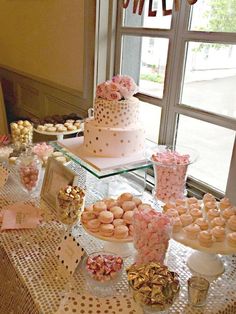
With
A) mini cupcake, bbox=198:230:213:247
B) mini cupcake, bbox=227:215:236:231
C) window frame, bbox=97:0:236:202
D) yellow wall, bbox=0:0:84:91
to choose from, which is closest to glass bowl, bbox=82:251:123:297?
mini cupcake, bbox=198:230:213:247

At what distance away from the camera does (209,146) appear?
1.48 metres

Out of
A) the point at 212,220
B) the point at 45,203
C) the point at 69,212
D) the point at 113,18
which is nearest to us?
the point at 212,220

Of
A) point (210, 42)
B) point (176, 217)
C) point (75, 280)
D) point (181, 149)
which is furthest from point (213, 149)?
point (75, 280)

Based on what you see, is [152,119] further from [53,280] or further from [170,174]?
[53,280]

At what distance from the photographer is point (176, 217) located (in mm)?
993

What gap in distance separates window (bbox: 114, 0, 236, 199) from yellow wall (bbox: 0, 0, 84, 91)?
375 mm

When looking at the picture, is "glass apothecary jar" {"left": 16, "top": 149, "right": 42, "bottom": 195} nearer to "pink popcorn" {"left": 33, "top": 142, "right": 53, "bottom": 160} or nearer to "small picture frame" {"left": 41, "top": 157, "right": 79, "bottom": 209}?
"small picture frame" {"left": 41, "top": 157, "right": 79, "bottom": 209}

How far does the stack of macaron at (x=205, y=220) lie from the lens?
36.5 inches

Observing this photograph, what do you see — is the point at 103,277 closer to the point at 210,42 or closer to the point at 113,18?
the point at 210,42

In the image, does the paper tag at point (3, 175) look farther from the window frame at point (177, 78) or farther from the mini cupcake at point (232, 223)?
the mini cupcake at point (232, 223)

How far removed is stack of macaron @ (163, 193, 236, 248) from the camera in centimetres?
93

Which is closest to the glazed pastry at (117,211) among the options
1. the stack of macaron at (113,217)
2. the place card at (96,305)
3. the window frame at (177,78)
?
the stack of macaron at (113,217)

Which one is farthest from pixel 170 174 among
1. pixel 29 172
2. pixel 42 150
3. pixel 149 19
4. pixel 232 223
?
pixel 149 19

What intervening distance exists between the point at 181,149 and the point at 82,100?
2.73 feet
